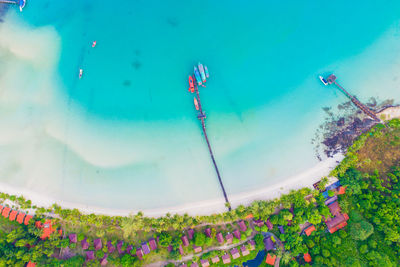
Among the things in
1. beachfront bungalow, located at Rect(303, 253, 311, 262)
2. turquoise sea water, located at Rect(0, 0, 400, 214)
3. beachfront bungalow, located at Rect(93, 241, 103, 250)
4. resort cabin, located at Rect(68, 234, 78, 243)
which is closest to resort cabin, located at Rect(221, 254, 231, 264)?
turquoise sea water, located at Rect(0, 0, 400, 214)

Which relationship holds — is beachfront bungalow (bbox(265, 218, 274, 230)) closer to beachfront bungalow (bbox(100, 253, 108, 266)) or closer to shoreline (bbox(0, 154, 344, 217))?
shoreline (bbox(0, 154, 344, 217))

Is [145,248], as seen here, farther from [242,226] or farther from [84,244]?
[242,226]

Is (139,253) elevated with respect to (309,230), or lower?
elevated

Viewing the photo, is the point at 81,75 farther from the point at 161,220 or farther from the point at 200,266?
the point at 200,266

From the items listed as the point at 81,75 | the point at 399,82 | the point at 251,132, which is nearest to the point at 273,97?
the point at 251,132

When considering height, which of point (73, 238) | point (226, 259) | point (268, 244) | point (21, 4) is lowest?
point (226, 259)

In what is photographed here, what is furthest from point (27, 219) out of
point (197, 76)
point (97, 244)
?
point (197, 76)
